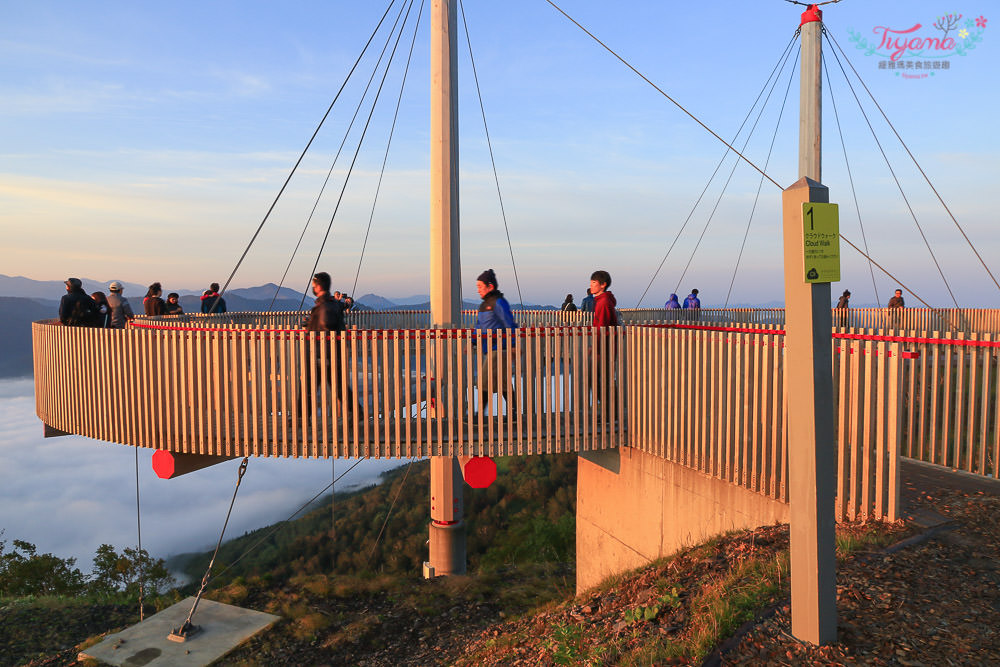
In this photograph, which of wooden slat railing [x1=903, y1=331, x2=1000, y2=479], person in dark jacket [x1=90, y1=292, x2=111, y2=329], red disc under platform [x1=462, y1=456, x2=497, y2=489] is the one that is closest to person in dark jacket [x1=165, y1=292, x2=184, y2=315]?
person in dark jacket [x1=90, y1=292, x2=111, y2=329]

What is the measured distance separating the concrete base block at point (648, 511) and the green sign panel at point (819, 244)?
3638 millimetres

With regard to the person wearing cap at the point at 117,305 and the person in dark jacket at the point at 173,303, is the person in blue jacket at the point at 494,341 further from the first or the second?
the person in dark jacket at the point at 173,303

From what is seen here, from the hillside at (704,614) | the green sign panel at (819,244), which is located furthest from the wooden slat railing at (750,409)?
the green sign panel at (819,244)

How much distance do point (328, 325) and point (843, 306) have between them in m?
28.1

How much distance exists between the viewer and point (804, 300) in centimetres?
372

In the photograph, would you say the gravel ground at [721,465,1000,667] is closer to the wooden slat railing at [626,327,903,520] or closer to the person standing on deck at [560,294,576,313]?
the wooden slat railing at [626,327,903,520]

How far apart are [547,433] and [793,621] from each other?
4859mm

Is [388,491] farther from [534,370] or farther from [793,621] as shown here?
[793,621]

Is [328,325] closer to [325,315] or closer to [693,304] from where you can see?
[325,315]

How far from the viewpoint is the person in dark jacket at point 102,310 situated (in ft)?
37.3

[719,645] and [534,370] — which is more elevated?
[534,370]

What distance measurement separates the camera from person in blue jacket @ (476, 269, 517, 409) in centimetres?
841

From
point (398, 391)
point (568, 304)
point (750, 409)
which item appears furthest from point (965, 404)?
point (568, 304)

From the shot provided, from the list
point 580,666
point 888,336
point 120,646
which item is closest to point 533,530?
point 120,646
